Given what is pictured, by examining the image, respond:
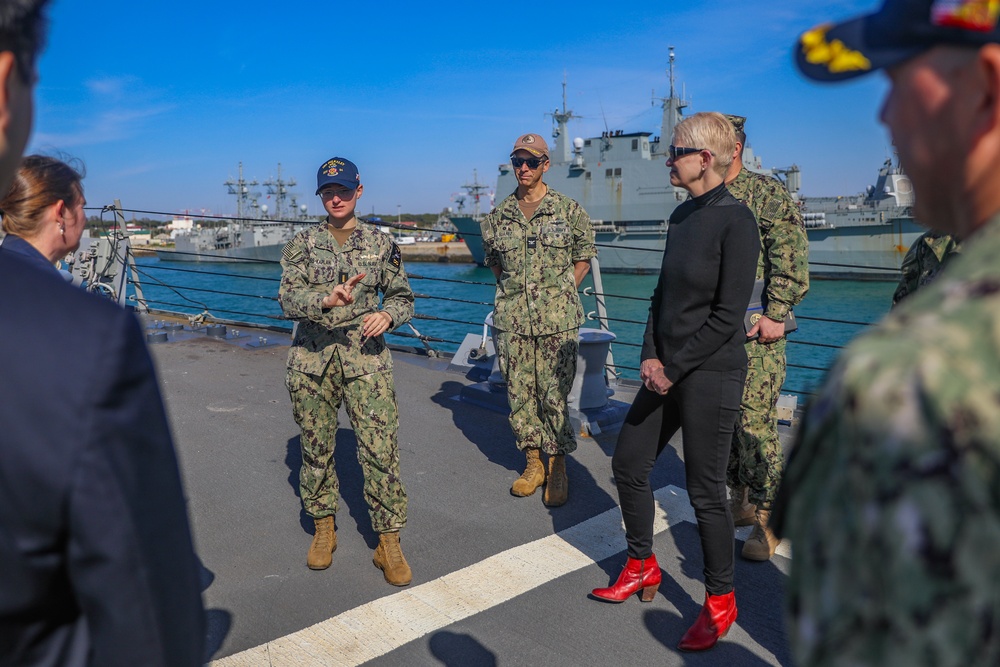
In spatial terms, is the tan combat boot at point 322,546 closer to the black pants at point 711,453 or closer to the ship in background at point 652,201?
the black pants at point 711,453

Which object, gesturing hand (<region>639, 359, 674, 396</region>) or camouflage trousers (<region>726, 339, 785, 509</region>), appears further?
camouflage trousers (<region>726, 339, 785, 509</region>)

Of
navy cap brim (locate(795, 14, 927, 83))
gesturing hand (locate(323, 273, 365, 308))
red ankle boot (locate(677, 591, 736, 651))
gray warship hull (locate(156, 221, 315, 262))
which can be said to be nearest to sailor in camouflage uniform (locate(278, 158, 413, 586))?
gesturing hand (locate(323, 273, 365, 308))

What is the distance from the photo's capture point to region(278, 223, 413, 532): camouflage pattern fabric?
3488 millimetres

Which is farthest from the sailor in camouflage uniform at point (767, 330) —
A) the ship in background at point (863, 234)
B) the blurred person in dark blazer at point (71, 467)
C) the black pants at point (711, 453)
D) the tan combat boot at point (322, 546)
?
the ship in background at point (863, 234)

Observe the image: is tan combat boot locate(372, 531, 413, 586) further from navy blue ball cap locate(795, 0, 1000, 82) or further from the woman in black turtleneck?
navy blue ball cap locate(795, 0, 1000, 82)

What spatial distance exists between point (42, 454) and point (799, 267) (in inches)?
132

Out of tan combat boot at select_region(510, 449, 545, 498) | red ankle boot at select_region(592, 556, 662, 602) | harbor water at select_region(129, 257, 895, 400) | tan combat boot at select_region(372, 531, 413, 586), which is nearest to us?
red ankle boot at select_region(592, 556, 662, 602)

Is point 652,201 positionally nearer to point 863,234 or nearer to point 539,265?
point 863,234

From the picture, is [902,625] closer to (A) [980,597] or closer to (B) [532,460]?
(A) [980,597]

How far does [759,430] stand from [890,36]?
9.96ft

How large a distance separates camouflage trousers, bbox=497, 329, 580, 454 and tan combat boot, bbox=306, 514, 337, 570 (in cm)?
127

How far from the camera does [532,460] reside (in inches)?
175

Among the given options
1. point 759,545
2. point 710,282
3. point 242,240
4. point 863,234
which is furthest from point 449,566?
point 242,240

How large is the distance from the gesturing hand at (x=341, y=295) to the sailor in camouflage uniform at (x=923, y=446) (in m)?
2.59
